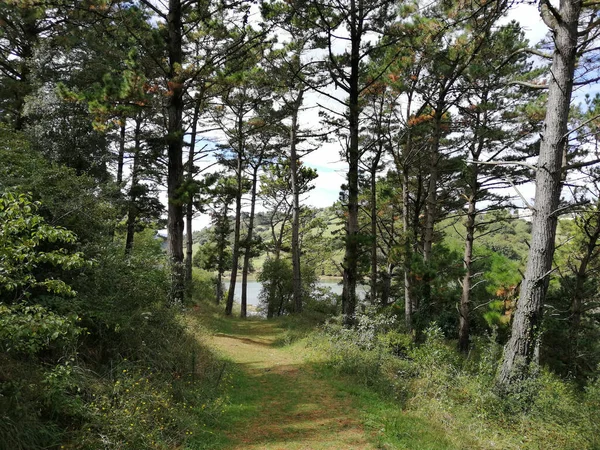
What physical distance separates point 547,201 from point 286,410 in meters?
5.03

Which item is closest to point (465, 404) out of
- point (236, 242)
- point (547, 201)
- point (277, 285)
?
point (547, 201)

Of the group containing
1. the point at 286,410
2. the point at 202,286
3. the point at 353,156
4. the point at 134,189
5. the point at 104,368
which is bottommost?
the point at 286,410

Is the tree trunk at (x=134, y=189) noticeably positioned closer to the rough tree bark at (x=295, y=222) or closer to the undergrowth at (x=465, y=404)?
the rough tree bark at (x=295, y=222)

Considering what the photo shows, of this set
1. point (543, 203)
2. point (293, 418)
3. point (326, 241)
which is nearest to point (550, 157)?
point (543, 203)

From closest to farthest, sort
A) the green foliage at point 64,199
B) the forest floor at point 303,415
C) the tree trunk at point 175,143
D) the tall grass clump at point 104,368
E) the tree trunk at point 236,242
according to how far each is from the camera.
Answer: the tall grass clump at point 104,368
the forest floor at point 303,415
the green foliage at point 64,199
the tree trunk at point 175,143
the tree trunk at point 236,242

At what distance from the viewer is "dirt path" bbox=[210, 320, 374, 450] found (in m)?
4.21

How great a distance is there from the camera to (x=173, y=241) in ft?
28.7

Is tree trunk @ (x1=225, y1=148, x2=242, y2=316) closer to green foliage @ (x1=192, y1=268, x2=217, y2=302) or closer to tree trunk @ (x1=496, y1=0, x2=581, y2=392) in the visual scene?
green foliage @ (x1=192, y1=268, x2=217, y2=302)

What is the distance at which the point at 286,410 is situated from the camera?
17.3 ft

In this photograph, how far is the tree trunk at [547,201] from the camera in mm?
4914

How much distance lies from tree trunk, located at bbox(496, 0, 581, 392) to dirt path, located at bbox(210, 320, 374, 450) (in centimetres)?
250

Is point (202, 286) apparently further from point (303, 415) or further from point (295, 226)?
point (303, 415)

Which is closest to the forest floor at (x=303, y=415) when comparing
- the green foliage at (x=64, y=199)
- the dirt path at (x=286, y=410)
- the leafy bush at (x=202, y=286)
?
the dirt path at (x=286, y=410)

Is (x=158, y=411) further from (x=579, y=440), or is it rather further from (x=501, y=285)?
(x=501, y=285)
